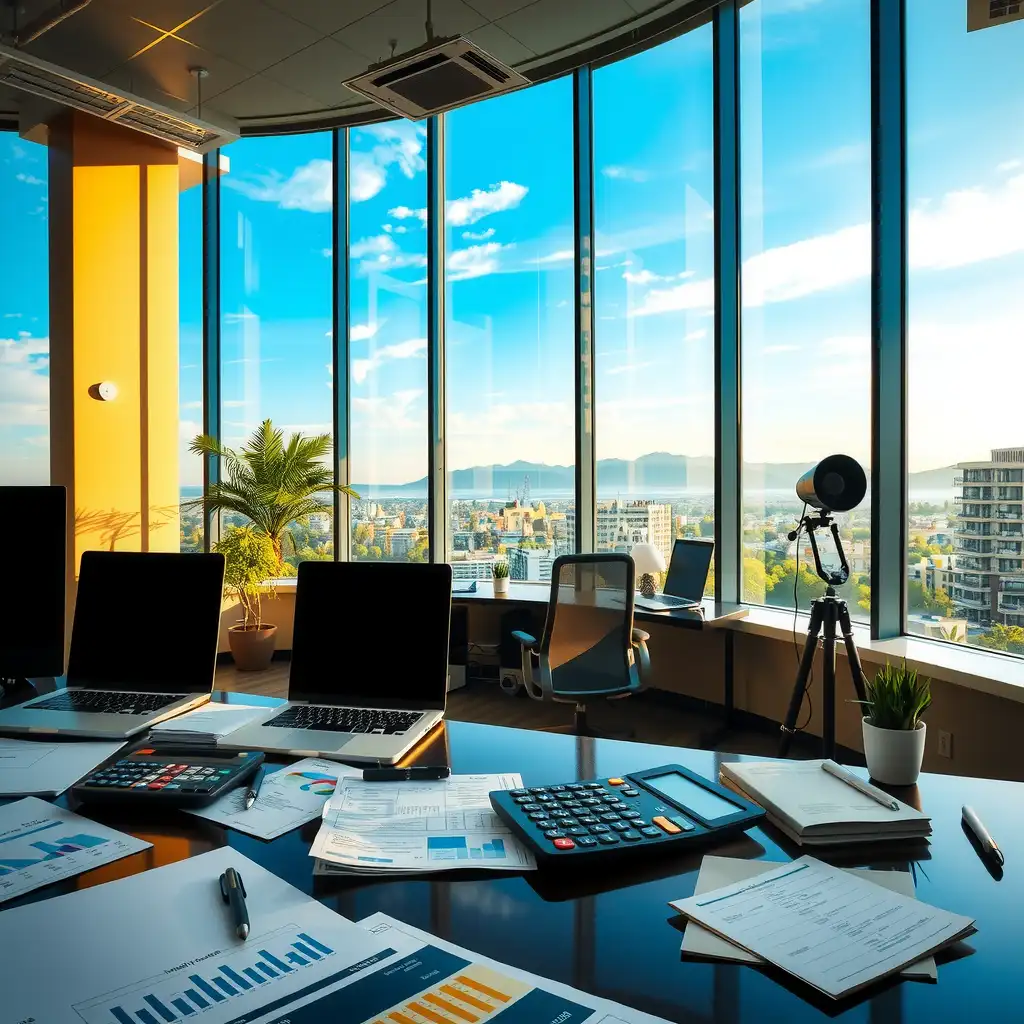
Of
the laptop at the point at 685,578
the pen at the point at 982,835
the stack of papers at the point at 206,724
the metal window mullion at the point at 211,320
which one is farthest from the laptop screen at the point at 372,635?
the metal window mullion at the point at 211,320

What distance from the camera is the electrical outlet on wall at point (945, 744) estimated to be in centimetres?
320

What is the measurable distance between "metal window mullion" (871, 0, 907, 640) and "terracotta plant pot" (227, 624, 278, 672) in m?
4.22

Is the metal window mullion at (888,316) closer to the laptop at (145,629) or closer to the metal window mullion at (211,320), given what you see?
the laptop at (145,629)

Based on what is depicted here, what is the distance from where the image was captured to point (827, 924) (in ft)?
2.86

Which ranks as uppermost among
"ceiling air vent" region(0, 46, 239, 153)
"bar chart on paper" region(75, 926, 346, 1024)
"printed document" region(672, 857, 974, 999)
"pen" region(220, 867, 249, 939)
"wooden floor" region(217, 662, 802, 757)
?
"ceiling air vent" region(0, 46, 239, 153)

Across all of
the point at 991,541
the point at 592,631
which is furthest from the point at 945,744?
the point at 592,631

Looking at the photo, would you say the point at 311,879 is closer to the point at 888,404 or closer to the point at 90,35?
the point at 888,404

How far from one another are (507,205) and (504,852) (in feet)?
16.9

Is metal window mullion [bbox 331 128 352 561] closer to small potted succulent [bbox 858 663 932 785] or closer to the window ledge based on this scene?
the window ledge

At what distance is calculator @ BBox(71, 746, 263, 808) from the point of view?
4.03 feet

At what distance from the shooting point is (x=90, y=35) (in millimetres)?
4621

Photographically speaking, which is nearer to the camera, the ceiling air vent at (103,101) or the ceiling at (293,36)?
the ceiling air vent at (103,101)

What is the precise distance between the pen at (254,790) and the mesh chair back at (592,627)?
230 cm

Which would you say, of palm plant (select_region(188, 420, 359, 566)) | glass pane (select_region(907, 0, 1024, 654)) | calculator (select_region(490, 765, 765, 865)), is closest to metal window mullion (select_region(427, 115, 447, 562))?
palm plant (select_region(188, 420, 359, 566))
